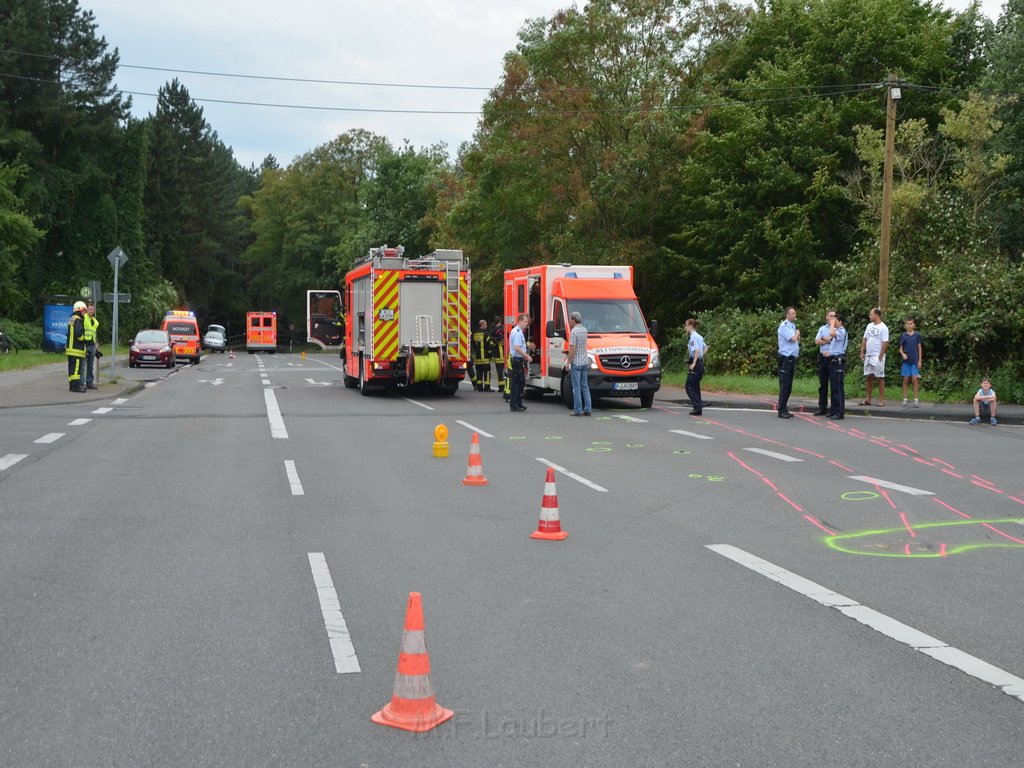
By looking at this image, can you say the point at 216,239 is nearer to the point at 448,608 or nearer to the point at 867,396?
the point at 867,396

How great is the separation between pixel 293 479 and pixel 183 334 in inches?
1572

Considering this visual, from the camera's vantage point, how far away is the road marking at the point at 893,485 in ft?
35.5

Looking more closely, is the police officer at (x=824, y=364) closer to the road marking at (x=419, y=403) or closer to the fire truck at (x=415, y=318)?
the road marking at (x=419, y=403)

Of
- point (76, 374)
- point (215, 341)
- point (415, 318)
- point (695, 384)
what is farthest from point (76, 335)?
point (215, 341)

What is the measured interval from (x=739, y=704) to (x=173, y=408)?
1856cm

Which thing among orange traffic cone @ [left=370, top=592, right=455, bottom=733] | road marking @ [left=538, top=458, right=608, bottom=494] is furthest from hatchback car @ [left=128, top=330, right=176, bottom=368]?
orange traffic cone @ [left=370, top=592, right=455, bottom=733]

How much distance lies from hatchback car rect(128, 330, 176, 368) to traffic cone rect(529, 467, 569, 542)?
3539cm

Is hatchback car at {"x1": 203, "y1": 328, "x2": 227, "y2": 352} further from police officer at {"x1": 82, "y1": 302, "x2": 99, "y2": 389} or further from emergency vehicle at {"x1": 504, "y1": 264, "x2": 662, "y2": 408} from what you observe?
emergency vehicle at {"x1": 504, "y1": 264, "x2": 662, "y2": 408}

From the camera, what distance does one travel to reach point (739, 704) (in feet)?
15.2

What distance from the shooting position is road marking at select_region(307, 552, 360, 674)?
517 centimetres

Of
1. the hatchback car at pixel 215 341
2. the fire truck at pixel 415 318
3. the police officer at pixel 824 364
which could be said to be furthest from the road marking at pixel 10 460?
the hatchback car at pixel 215 341

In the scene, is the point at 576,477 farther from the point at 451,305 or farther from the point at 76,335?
the point at 76,335

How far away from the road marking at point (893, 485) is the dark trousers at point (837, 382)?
765 cm

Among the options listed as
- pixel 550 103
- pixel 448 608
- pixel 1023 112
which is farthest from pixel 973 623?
pixel 550 103
